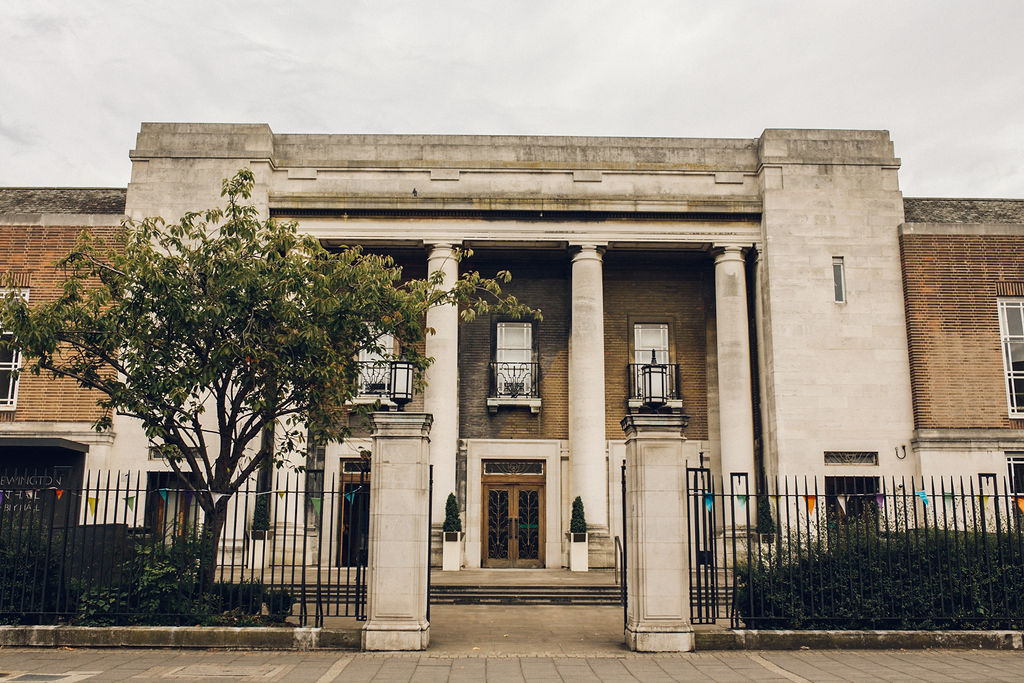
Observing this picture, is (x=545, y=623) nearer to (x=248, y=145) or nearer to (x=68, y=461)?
(x=68, y=461)

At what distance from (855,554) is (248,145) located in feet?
55.5

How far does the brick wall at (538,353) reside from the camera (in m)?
22.5

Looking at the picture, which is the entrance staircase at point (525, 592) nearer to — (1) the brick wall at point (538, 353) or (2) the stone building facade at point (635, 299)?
(2) the stone building facade at point (635, 299)

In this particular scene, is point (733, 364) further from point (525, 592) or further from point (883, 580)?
point (883, 580)

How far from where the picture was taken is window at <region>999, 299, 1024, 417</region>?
2039 cm

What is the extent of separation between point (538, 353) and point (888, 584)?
12.8 metres

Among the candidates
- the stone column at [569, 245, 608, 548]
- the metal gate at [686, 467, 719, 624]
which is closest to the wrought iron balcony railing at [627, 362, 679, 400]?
the stone column at [569, 245, 608, 548]

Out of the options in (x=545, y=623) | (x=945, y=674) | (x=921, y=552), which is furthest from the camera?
(x=545, y=623)

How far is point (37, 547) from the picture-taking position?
1145cm

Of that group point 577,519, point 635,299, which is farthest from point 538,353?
point 577,519

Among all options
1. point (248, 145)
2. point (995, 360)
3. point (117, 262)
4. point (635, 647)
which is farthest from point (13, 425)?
point (995, 360)

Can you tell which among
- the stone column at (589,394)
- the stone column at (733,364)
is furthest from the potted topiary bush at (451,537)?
A: the stone column at (733,364)

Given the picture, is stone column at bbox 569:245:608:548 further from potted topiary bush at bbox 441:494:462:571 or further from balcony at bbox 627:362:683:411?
potted topiary bush at bbox 441:494:462:571

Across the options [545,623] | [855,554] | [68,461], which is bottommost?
[545,623]
